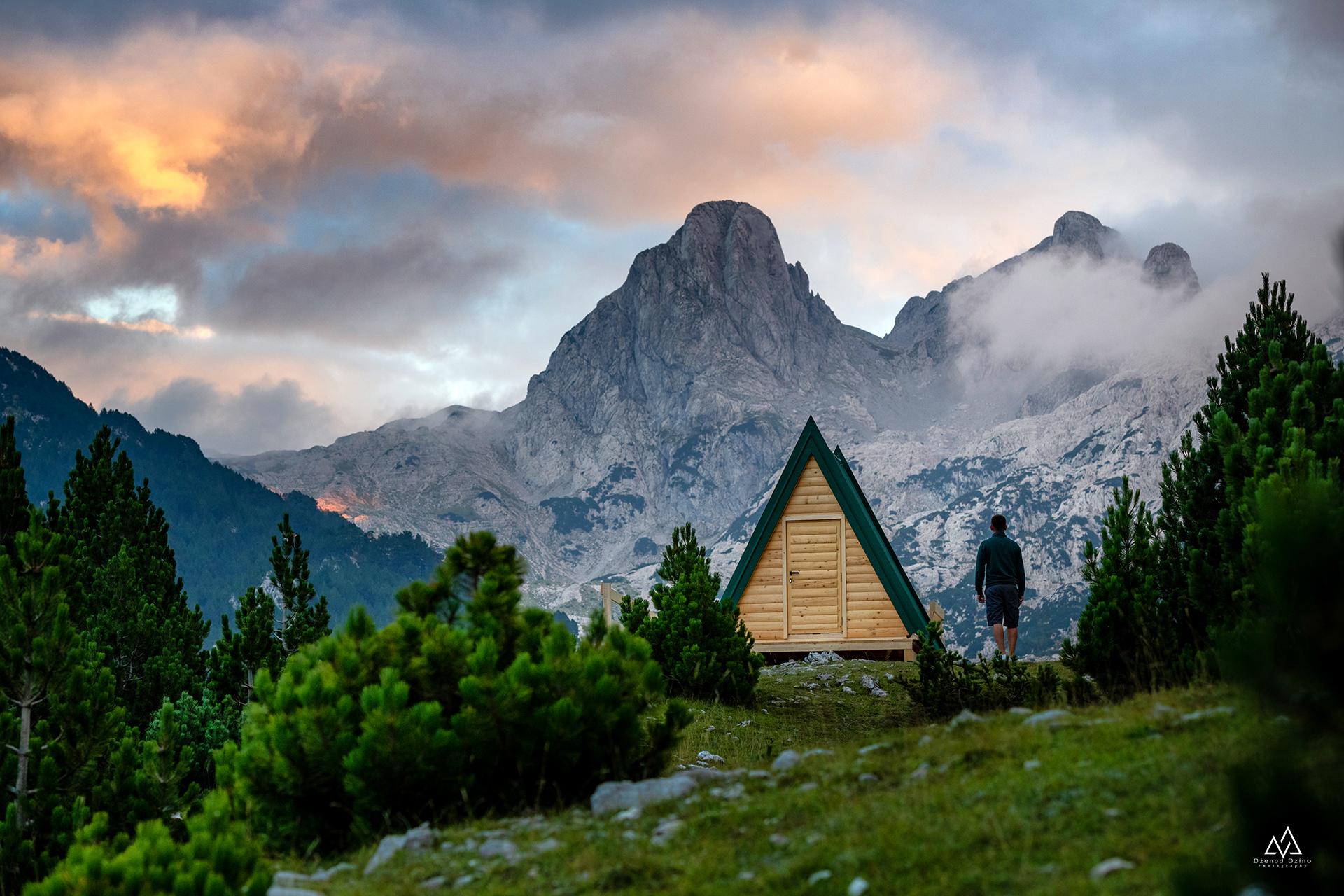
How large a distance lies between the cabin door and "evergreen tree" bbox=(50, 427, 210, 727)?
16729 mm

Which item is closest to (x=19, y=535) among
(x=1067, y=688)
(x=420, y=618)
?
(x=420, y=618)

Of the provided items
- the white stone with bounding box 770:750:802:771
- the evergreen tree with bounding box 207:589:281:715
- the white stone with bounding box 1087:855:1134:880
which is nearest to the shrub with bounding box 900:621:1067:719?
the white stone with bounding box 770:750:802:771

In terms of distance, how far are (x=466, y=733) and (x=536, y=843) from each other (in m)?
1.70

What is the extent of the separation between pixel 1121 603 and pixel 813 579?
1260cm

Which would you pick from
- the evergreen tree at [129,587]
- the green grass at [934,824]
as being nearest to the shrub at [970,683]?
the green grass at [934,824]

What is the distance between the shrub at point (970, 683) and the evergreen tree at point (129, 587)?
21209 mm

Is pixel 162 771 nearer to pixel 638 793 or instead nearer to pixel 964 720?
pixel 638 793

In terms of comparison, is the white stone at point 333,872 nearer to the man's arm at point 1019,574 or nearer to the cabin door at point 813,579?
the man's arm at point 1019,574

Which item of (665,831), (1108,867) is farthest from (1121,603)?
(1108,867)

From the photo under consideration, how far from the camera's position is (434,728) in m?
9.09

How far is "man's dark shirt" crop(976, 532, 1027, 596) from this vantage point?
1859cm

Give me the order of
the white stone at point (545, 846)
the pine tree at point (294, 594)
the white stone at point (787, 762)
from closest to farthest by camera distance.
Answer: the white stone at point (545, 846), the white stone at point (787, 762), the pine tree at point (294, 594)

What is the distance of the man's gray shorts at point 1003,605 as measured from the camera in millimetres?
18656

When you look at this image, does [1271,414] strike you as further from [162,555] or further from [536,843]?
[162,555]
